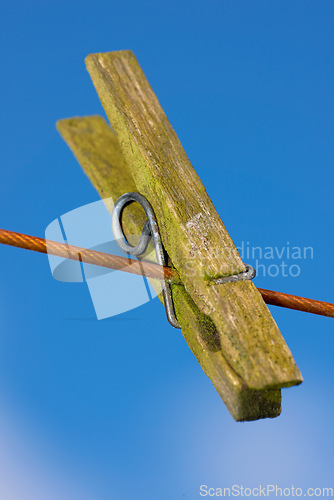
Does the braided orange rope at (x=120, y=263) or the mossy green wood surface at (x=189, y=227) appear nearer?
the mossy green wood surface at (x=189, y=227)

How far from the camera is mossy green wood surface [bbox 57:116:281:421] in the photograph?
0.93 m

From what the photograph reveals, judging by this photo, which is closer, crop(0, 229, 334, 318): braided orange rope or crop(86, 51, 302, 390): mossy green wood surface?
crop(86, 51, 302, 390): mossy green wood surface

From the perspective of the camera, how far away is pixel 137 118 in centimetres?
125

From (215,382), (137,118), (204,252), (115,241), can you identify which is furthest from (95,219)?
(215,382)

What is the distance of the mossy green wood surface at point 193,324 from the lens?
3.05 ft

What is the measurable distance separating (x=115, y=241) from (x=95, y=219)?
104 mm

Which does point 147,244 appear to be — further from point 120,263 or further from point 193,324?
point 193,324

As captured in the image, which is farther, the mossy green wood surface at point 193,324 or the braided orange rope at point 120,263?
the braided orange rope at point 120,263

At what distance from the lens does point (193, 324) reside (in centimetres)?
105

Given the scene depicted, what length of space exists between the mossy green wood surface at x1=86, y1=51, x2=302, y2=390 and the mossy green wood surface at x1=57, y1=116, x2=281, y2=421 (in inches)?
0.9

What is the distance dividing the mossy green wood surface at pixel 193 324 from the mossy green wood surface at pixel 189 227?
23mm

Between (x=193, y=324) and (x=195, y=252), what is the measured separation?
5.4 inches

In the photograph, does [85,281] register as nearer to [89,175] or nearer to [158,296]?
[158,296]

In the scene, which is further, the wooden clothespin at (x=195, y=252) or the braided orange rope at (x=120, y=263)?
the braided orange rope at (x=120, y=263)
